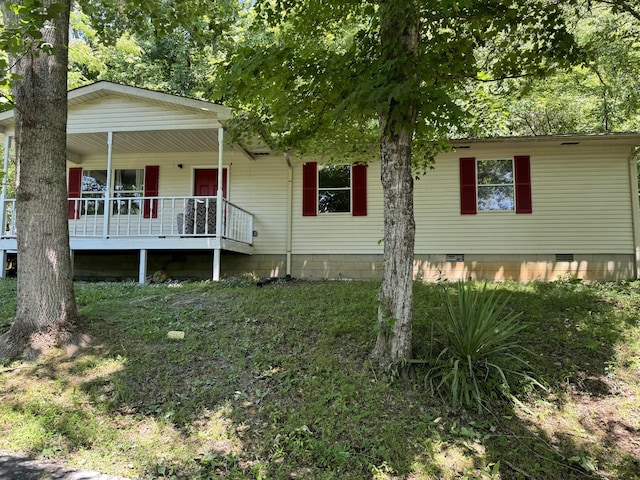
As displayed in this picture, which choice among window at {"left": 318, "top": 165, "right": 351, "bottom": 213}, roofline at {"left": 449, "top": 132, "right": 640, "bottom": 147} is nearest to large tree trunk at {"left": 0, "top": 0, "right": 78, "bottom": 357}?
window at {"left": 318, "top": 165, "right": 351, "bottom": 213}

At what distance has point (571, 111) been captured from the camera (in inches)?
556

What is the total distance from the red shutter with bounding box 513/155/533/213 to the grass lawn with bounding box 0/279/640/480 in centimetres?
442

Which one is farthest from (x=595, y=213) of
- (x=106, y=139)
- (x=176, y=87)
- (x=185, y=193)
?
(x=176, y=87)

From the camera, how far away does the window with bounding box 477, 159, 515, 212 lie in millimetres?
9477

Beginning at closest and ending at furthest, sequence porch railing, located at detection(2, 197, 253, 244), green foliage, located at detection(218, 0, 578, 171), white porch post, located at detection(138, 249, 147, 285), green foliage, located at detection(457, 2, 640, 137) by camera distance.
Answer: green foliage, located at detection(218, 0, 578, 171) < white porch post, located at detection(138, 249, 147, 285) < porch railing, located at detection(2, 197, 253, 244) < green foliage, located at detection(457, 2, 640, 137)

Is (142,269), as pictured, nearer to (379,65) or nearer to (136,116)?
(136,116)

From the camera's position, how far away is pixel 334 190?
10047 millimetres

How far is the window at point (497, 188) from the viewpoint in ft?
31.1

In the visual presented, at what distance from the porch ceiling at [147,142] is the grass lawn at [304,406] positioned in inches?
196

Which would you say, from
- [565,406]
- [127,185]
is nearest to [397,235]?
[565,406]

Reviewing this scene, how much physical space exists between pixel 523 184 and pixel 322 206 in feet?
14.9

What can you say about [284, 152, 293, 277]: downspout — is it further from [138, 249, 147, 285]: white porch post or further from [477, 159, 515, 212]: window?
[477, 159, 515, 212]: window

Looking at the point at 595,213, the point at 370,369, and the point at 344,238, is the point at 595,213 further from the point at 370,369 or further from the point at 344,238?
the point at 370,369

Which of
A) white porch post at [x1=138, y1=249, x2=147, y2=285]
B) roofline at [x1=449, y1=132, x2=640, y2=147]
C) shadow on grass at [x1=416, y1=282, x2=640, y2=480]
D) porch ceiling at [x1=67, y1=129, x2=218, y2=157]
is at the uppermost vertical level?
porch ceiling at [x1=67, y1=129, x2=218, y2=157]
